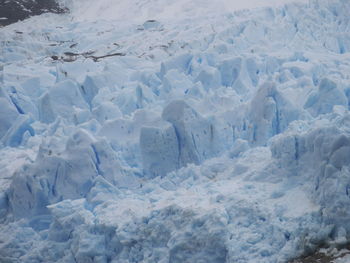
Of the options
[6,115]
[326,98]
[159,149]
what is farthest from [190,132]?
[6,115]

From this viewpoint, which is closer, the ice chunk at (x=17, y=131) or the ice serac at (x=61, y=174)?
the ice serac at (x=61, y=174)

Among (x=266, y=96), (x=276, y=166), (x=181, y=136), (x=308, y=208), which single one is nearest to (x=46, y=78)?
(x=181, y=136)

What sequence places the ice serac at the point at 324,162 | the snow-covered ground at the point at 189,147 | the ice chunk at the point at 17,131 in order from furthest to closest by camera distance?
1. the ice chunk at the point at 17,131
2. the snow-covered ground at the point at 189,147
3. the ice serac at the point at 324,162

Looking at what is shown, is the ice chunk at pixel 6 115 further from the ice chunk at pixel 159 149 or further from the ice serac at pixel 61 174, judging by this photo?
the ice chunk at pixel 159 149

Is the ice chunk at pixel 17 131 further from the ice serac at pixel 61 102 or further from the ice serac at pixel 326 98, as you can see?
the ice serac at pixel 326 98

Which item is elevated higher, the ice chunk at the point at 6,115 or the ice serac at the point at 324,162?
the ice chunk at the point at 6,115

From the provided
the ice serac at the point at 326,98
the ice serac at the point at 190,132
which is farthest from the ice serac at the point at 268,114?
the ice serac at the point at 190,132

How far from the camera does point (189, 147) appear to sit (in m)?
7.70

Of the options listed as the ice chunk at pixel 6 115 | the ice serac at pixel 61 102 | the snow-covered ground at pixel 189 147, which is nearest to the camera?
the snow-covered ground at pixel 189 147

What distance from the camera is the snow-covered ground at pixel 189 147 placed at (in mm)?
5605

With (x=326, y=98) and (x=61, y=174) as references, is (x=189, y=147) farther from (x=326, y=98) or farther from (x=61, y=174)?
(x=326, y=98)

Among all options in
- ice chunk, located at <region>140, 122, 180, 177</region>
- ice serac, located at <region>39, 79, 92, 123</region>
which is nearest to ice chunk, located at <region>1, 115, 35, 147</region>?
ice serac, located at <region>39, 79, 92, 123</region>

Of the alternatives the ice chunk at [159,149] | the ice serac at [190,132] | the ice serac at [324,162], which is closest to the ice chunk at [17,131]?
the ice chunk at [159,149]

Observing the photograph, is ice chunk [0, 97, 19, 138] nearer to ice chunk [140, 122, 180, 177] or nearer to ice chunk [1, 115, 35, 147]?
ice chunk [1, 115, 35, 147]
